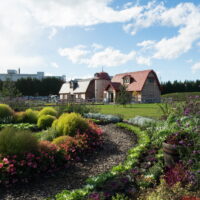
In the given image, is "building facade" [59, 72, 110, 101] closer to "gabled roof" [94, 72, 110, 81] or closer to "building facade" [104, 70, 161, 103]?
"gabled roof" [94, 72, 110, 81]

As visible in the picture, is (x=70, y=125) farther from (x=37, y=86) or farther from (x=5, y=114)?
(x=37, y=86)

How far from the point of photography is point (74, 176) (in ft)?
14.9

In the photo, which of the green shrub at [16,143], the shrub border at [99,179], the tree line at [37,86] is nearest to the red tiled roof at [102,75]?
the tree line at [37,86]

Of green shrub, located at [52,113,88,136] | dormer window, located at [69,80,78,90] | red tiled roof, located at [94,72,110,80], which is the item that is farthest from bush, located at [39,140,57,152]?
dormer window, located at [69,80,78,90]

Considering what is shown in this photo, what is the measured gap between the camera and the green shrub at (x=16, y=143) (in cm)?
439

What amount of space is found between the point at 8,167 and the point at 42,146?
0.90 meters

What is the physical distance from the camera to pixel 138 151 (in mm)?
5586

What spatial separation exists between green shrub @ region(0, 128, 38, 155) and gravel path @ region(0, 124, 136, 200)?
66 cm

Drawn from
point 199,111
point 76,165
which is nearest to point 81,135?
point 76,165

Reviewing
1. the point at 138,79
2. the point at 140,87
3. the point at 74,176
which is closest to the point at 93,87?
the point at 138,79

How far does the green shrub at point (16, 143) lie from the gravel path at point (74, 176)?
0.66 m

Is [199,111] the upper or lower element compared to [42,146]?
upper

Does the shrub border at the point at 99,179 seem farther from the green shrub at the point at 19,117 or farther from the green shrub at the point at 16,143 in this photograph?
the green shrub at the point at 19,117

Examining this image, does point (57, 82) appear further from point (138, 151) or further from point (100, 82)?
point (138, 151)
